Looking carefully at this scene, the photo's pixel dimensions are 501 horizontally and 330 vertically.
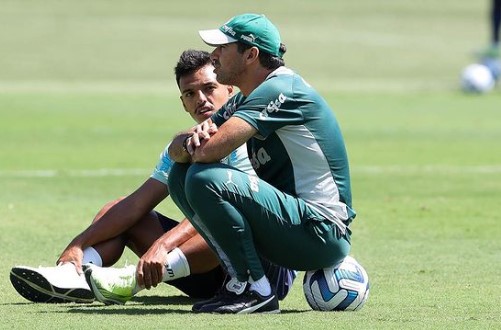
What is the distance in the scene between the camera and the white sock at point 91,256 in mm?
7977

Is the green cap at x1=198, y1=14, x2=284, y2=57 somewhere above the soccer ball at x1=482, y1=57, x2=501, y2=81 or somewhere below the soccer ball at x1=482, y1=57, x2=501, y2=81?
above

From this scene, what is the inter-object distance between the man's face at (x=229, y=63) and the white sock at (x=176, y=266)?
3.36ft

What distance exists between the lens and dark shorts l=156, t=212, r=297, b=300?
7.65 metres

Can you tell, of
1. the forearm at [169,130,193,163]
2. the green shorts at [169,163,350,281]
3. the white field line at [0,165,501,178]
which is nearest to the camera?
the green shorts at [169,163,350,281]

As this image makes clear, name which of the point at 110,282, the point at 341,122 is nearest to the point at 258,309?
the point at 110,282

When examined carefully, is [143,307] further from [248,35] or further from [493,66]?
[493,66]

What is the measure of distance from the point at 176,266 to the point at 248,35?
4.55ft

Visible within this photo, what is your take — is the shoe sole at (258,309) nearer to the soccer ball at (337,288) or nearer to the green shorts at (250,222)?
the green shorts at (250,222)

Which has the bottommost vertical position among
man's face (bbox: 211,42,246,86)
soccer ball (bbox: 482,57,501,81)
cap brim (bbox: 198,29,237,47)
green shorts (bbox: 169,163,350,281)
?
soccer ball (bbox: 482,57,501,81)

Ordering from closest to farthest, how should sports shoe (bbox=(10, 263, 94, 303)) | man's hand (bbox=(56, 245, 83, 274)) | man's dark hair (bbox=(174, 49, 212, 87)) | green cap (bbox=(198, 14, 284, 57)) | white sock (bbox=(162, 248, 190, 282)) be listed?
1. green cap (bbox=(198, 14, 284, 57))
2. white sock (bbox=(162, 248, 190, 282))
3. sports shoe (bbox=(10, 263, 94, 303))
4. man's hand (bbox=(56, 245, 83, 274))
5. man's dark hair (bbox=(174, 49, 212, 87))

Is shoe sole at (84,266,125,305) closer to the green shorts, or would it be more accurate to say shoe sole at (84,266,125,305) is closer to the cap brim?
the green shorts

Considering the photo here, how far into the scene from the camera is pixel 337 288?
23.9 feet

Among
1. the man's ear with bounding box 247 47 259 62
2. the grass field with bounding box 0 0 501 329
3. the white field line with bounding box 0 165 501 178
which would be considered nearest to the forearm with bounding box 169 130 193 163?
the man's ear with bounding box 247 47 259 62

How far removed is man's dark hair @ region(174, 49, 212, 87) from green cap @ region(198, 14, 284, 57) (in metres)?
0.99
